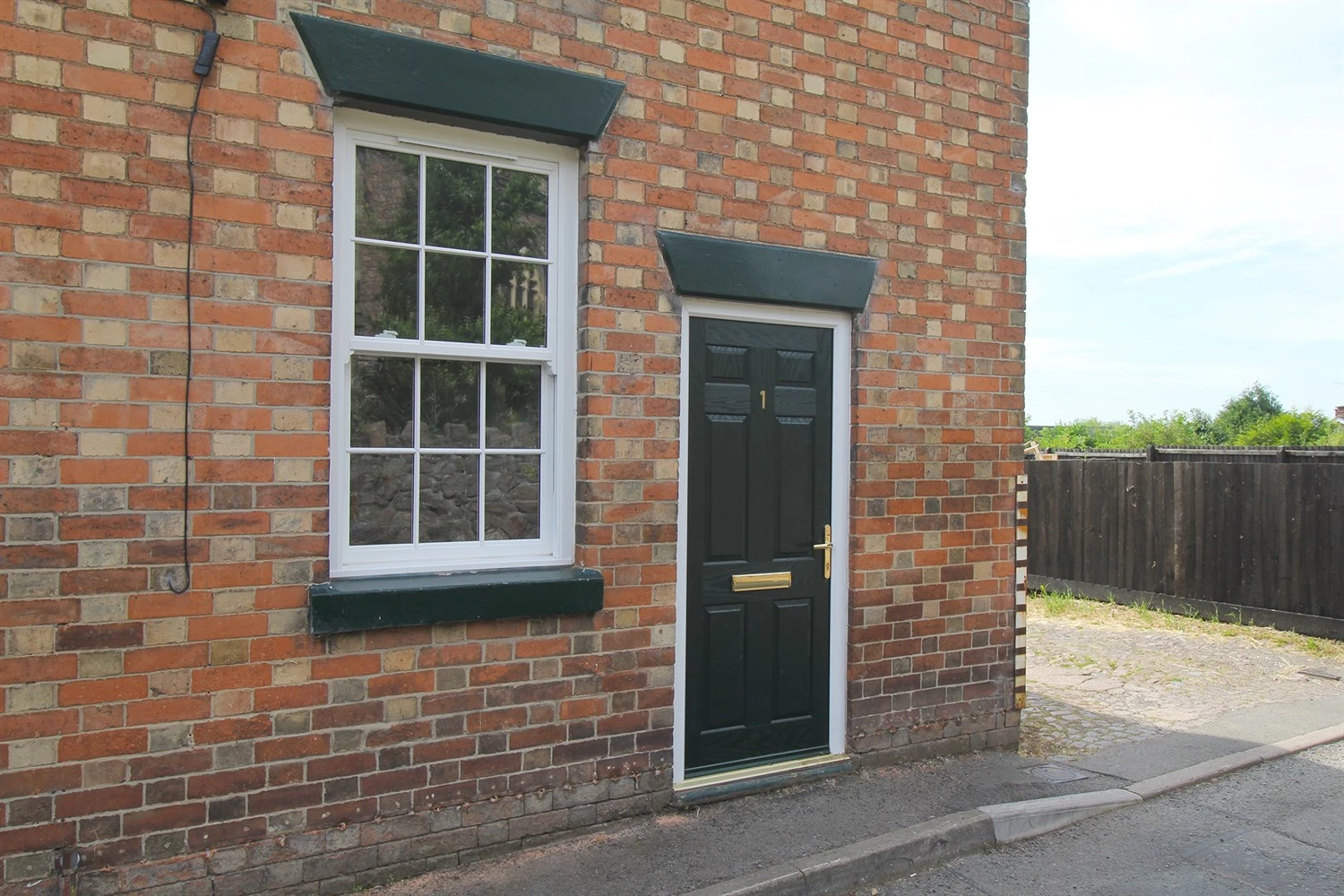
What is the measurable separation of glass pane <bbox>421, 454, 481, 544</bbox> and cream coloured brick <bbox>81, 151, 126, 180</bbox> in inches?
58.3

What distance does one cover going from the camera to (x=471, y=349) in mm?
3848

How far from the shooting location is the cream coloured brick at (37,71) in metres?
3.02

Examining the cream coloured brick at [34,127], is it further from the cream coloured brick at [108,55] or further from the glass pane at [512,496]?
the glass pane at [512,496]

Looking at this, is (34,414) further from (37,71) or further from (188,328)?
(37,71)

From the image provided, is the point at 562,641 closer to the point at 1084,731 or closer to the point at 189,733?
the point at 189,733

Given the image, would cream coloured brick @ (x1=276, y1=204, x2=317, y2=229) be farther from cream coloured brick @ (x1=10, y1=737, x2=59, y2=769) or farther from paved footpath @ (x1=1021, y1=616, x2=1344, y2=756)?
paved footpath @ (x1=1021, y1=616, x2=1344, y2=756)

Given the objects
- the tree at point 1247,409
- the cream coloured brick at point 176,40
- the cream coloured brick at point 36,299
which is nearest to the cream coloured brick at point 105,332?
the cream coloured brick at point 36,299

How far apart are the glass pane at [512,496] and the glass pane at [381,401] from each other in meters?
0.41

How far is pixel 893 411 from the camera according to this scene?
495cm

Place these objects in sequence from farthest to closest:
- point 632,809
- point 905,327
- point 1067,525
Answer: point 1067,525
point 905,327
point 632,809

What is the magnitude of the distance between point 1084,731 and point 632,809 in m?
3.34

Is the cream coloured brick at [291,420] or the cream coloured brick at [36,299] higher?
the cream coloured brick at [36,299]

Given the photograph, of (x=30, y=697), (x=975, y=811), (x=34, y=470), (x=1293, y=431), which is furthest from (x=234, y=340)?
(x=1293, y=431)

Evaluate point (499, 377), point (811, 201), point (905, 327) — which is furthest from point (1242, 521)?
point (499, 377)
